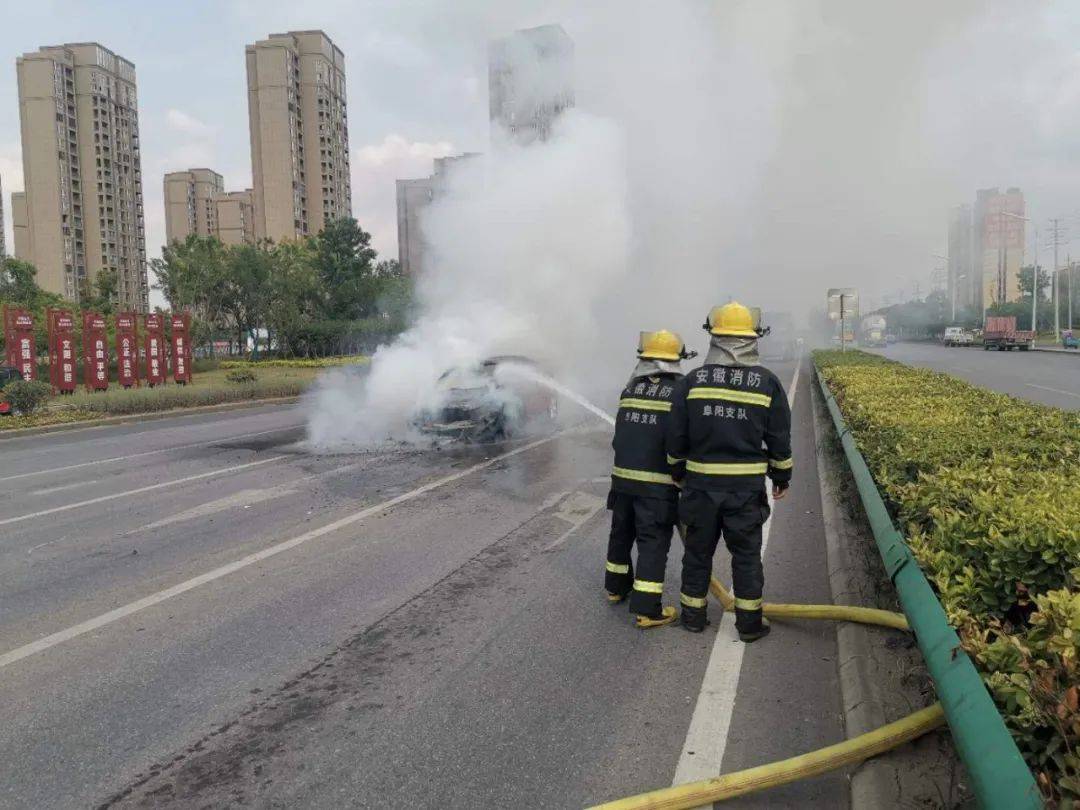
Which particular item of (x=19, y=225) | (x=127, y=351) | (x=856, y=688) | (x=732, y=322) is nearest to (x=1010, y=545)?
(x=856, y=688)

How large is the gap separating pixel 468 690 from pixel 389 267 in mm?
62485

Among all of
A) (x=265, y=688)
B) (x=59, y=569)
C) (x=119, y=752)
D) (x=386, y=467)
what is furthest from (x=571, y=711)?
(x=386, y=467)

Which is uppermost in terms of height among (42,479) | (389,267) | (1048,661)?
(389,267)

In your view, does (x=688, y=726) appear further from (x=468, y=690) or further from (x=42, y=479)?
(x=42, y=479)

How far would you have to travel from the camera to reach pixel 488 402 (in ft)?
43.8

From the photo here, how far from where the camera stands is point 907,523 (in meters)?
4.32

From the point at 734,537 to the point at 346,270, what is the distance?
172 feet

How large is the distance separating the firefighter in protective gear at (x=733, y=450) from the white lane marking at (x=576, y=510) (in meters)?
2.47

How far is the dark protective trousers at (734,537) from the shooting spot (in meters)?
4.43

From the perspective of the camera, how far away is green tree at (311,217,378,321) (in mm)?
52219

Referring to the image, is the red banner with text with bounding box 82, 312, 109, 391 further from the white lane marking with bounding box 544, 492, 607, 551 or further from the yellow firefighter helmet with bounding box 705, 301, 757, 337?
the yellow firefighter helmet with bounding box 705, 301, 757, 337

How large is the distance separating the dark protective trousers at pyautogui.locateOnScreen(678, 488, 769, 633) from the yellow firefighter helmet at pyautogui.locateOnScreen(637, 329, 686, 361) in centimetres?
93

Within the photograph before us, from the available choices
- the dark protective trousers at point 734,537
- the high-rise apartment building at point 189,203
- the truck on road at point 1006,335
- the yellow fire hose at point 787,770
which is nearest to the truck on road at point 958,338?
the truck on road at point 1006,335

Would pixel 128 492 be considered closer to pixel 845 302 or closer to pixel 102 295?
pixel 845 302
